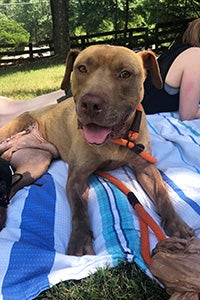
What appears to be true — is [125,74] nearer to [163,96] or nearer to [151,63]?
[151,63]

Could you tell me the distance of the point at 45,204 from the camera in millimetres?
3104

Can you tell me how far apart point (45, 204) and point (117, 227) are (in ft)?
2.00

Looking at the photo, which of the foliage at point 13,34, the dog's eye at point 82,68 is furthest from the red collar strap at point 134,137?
the foliage at point 13,34

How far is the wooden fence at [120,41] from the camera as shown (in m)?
17.2

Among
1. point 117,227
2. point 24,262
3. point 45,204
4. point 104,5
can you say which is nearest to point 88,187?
point 45,204

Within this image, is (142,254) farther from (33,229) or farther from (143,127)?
(143,127)

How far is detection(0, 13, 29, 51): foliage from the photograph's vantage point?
58.6ft

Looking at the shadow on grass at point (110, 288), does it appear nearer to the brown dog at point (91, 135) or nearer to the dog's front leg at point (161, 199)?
the brown dog at point (91, 135)

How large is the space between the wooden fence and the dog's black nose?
14.6 meters

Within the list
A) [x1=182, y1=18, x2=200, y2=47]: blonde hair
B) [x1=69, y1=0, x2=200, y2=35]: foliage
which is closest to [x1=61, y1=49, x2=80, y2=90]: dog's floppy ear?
[x1=182, y1=18, x2=200, y2=47]: blonde hair

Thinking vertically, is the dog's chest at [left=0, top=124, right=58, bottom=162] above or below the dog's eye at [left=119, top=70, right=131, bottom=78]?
below

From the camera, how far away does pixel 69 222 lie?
297cm

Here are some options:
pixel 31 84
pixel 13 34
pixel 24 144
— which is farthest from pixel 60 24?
pixel 24 144

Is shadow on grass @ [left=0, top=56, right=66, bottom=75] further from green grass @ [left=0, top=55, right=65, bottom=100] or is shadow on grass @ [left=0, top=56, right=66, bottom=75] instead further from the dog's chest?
the dog's chest
